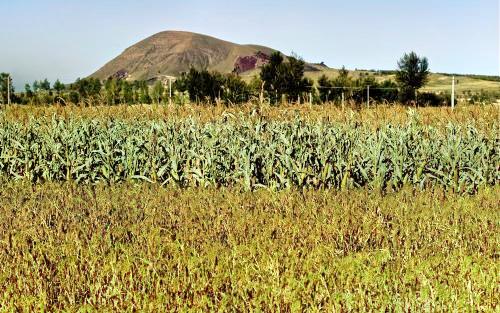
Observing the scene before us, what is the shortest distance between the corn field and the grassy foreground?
1.11 metres

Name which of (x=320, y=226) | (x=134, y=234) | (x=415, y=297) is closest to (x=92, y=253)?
(x=134, y=234)

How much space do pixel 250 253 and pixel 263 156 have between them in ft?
11.4

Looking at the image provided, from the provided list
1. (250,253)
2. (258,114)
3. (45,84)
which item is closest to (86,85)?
(45,84)

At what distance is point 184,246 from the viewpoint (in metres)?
4.74

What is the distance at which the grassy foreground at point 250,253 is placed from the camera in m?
3.58

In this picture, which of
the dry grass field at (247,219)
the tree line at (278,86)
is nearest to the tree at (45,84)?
the tree line at (278,86)

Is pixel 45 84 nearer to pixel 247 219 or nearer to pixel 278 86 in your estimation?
pixel 278 86

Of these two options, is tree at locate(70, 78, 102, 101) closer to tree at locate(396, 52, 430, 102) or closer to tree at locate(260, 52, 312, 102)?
tree at locate(260, 52, 312, 102)

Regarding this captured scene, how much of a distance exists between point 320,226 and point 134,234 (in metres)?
1.67

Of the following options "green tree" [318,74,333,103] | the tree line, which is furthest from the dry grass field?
"green tree" [318,74,333,103]

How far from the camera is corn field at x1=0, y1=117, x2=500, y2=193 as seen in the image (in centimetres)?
766

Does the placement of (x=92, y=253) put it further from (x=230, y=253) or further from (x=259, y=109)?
(x=259, y=109)

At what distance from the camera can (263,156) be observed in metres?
7.86

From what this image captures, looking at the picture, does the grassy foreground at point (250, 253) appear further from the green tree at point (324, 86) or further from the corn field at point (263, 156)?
the green tree at point (324, 86)
